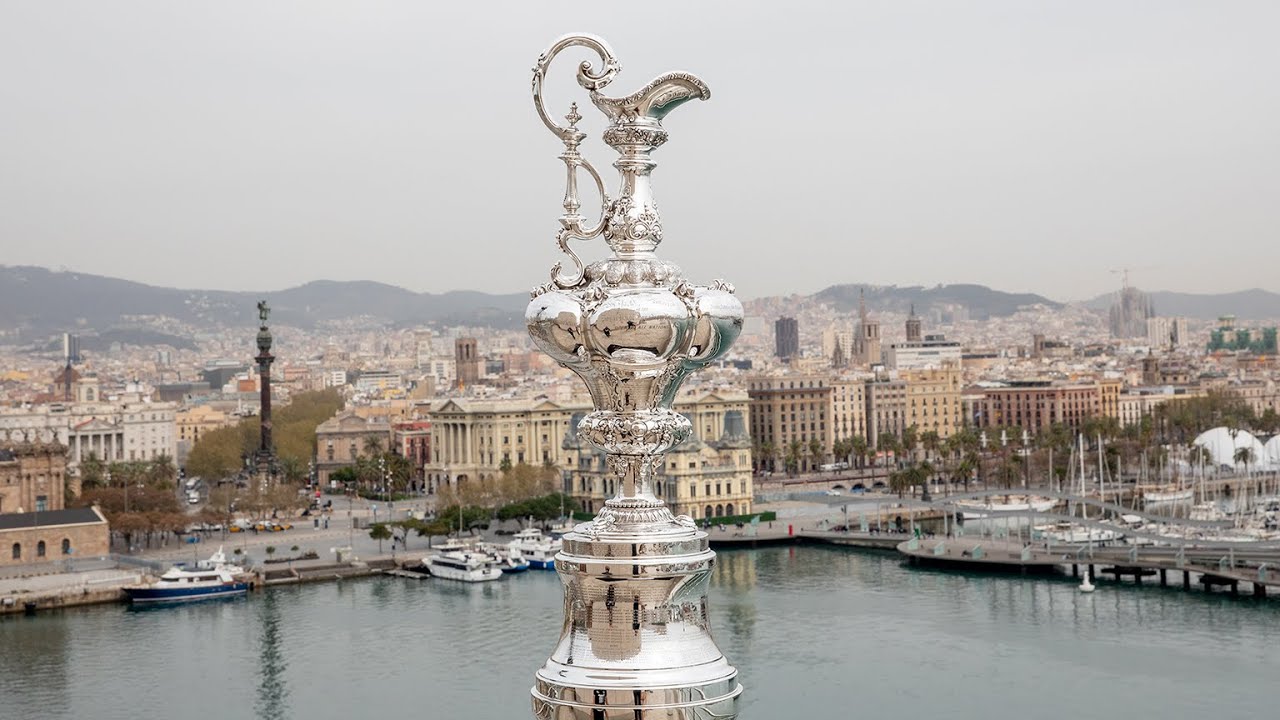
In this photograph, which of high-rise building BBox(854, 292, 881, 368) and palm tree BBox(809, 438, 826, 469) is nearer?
palm tree BBox(809, 438, 826, 469)

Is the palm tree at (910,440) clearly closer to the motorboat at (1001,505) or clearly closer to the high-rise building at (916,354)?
the motorboat at (1001,505)

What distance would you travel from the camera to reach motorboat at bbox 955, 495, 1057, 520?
31.3 metres

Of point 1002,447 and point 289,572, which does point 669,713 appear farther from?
point 1002,447

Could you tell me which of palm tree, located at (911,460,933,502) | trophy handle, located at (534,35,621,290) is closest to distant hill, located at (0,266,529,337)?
palm tree, located at (911,460,933,502)

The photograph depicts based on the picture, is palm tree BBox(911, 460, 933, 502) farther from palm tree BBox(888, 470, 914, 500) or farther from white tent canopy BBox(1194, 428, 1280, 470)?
white tent canopy BBox(1194, 428, 1280, 470)

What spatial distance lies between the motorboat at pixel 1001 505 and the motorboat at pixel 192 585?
45.3 feet

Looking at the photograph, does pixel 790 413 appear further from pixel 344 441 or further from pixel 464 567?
pixel 464 567

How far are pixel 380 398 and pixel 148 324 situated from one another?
76.3 meters

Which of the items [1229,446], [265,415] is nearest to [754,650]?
[265,415]

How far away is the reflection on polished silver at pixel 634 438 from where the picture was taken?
182cm

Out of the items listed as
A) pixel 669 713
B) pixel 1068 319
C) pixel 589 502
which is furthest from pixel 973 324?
pixel 669 713

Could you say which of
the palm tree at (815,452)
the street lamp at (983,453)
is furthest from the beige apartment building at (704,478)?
the palm tree at (815,452)

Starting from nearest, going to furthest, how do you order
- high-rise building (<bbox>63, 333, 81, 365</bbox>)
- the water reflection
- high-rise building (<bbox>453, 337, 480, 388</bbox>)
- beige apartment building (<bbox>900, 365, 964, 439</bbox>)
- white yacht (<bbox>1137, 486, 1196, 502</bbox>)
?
1. the water reflection
2. white yacht (<bbox>1137, 486, 1196, 502</bbox>)
3. beige apartment building (<bbox>900, 365, 964, 439</bbox>)
4. high-rise building (<bbox>453, 337, 480, 388</bbox>)
5. high-rise building (<bbox>63, 333, 81, 365</bbox>)

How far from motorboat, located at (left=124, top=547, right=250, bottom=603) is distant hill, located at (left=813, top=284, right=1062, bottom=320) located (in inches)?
4982
